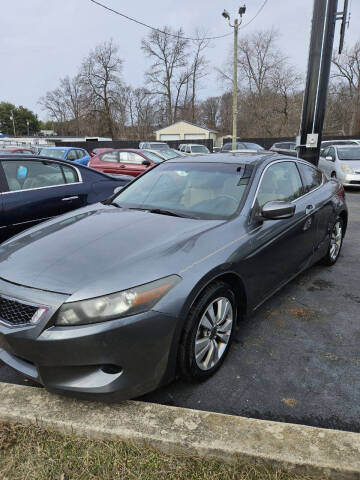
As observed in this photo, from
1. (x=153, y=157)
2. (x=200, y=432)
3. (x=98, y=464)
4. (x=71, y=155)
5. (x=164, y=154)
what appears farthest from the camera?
(x=164, y=154)

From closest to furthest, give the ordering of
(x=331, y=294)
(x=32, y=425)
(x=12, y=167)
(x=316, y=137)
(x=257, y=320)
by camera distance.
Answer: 1. (x=32, y=425)
2. (x=257, y=320)
3. (x=331, y=294)
4. (x=12, y=167)
5. (x=316, y=137)

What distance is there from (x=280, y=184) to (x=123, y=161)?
30.4 ft

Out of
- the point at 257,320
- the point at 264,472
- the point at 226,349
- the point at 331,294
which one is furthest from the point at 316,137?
the point at 264,472

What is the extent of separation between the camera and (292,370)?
2.45 m

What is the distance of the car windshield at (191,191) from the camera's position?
9.39 feet

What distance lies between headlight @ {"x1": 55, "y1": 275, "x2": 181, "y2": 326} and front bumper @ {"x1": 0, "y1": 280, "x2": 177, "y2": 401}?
32 millimetres

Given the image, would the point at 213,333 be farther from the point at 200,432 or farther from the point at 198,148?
the point at 198,148

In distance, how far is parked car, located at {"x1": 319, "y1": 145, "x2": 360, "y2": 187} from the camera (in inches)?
440

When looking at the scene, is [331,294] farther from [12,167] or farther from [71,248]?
[12,167]

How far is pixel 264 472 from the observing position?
1628 mm

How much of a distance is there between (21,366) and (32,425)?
0.33 meters

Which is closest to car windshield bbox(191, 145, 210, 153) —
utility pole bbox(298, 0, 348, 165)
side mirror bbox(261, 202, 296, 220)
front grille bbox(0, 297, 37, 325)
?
utility pole bbox(298, 0, 348, 165)

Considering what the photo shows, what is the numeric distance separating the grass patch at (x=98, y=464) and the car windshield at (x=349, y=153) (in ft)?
40.4

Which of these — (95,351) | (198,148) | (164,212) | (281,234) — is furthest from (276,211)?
(198,148)
